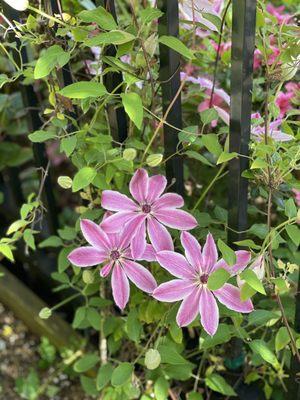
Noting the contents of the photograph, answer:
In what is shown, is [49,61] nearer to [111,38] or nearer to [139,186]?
[111,38]

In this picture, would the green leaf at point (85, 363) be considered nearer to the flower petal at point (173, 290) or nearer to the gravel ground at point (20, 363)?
the gravel ground at point (20, 363)

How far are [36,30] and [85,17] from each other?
0.26m

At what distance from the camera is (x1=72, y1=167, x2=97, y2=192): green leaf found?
41.9 inches

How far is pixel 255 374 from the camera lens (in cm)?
138

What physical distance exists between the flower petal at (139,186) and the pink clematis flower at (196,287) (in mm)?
105

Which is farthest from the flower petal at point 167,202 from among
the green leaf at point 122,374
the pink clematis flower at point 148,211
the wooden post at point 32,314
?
the wooden post at point 32,314

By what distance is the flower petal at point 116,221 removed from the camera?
1.10 m

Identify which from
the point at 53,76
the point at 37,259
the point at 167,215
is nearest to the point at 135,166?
the point at 167,215

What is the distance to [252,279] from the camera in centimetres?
97

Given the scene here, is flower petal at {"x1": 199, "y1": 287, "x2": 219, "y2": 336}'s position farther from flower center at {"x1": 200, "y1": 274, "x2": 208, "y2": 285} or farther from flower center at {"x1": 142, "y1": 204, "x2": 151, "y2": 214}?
flower center at {"x1": 142, "y1": 204, "x2": 151, "y2": 214}

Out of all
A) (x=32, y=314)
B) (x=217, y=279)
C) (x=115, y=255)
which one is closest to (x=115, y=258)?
(x=115, y=255)

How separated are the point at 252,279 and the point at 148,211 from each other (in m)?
0.24

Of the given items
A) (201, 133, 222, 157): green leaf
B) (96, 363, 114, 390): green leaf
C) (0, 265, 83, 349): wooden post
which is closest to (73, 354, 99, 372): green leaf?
(96, 363, 114, 390): green leaf

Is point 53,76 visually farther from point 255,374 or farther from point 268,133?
point 255,374
